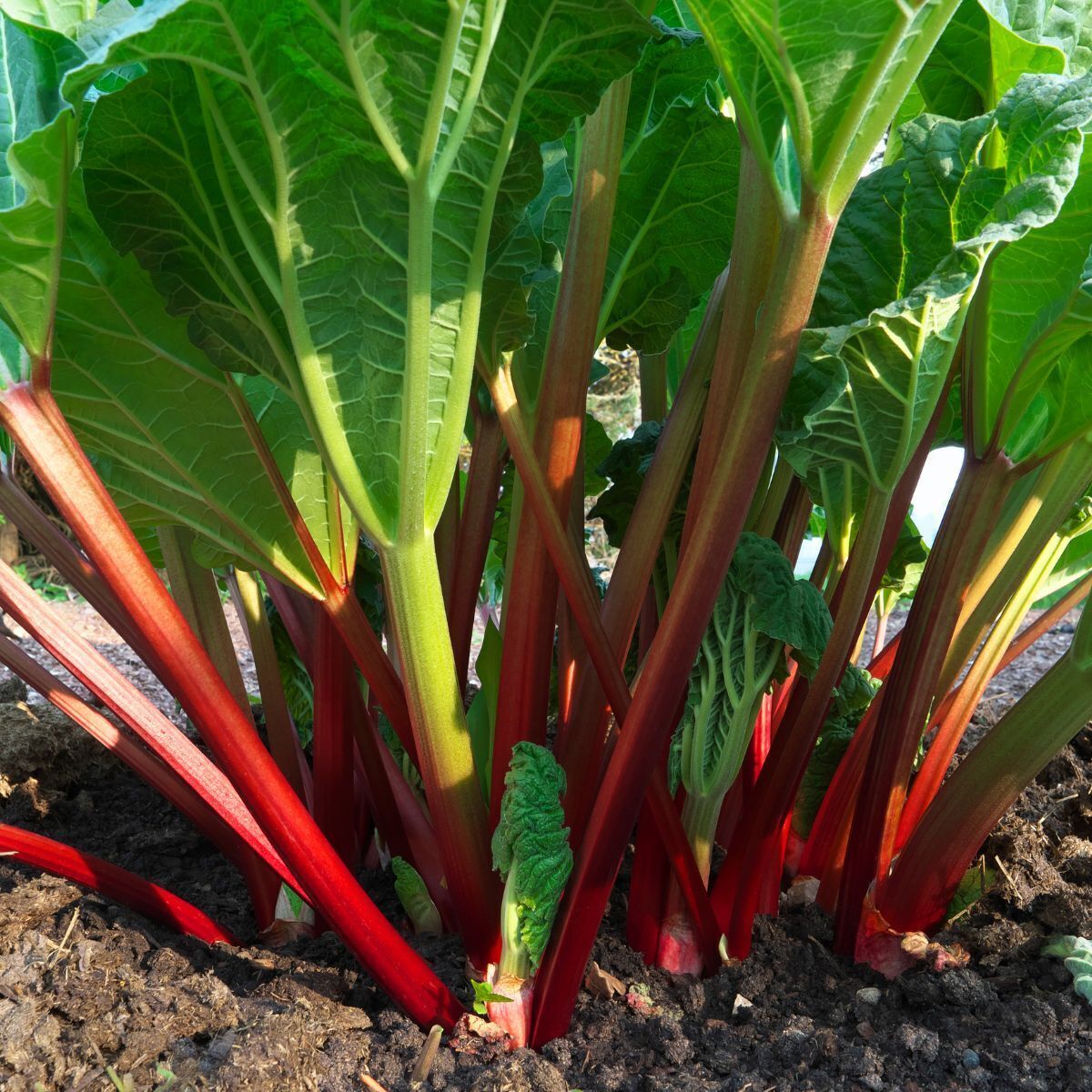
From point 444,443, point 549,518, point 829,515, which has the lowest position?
→ point 829,515

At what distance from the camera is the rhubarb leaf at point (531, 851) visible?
4.02 feet

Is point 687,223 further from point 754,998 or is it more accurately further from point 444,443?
point 754,998

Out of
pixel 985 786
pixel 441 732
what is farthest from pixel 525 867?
pixel 985 786

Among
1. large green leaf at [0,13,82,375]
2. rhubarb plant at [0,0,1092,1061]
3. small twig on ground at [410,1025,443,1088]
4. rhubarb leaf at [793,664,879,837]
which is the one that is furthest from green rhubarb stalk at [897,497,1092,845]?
large green leaf at [0,13,82,375]

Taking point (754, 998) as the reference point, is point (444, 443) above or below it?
above

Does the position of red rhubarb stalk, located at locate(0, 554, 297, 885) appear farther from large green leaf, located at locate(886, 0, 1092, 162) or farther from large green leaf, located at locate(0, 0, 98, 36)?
large green leaf, located at locate(886, 0, 1092, 162)

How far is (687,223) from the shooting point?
1.53 metres

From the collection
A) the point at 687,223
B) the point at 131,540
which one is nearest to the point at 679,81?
the point at 687,223

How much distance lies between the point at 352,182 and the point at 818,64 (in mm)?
476

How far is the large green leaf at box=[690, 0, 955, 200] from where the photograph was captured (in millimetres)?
917

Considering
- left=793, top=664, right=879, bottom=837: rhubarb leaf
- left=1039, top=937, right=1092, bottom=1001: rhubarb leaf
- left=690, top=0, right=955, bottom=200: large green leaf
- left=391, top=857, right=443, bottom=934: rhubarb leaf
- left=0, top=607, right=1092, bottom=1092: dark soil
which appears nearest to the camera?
left=690, top=0, right=955, bottom=200: large green leaf

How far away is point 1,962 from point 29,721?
0.92 m

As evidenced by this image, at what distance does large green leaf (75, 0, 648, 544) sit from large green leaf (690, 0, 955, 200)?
0.13 meters

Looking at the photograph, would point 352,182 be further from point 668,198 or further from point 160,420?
point 668,198
